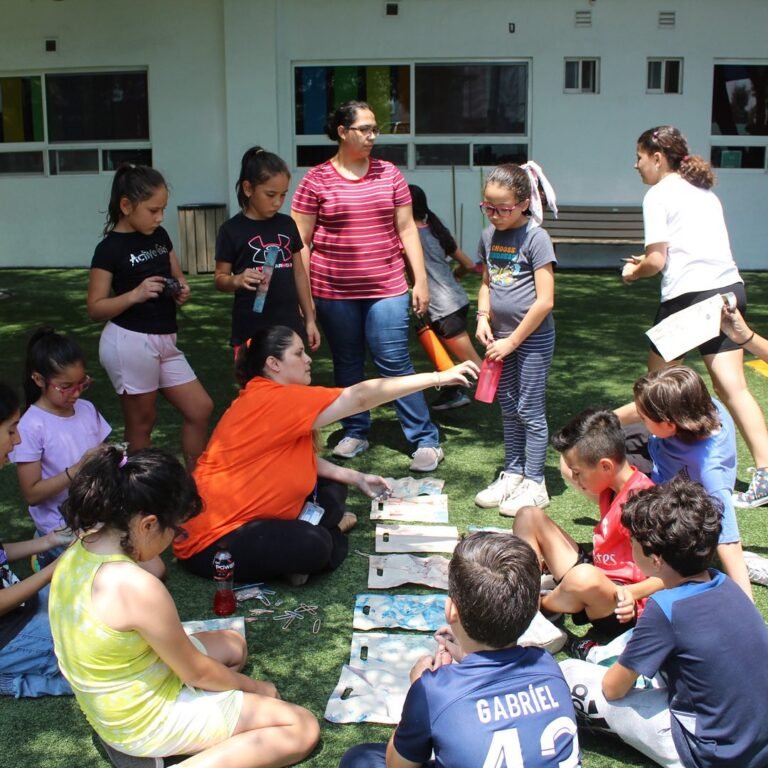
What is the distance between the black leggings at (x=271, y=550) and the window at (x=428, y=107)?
981cm

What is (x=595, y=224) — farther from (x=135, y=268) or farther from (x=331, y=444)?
(x=135, y=268)

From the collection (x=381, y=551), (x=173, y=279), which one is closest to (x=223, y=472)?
(x=381, y=551)

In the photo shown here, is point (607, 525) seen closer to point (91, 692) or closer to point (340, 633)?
point (340, 633)

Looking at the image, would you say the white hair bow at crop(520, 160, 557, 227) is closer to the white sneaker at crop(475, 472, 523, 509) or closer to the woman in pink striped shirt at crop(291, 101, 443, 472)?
the woman in pink striped shirt at crop(291, 101, 443, 472)

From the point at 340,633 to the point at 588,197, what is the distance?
10513mm

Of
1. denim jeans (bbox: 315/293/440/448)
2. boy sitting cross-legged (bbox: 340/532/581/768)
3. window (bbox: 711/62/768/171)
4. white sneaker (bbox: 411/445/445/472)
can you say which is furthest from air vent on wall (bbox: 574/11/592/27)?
boy sitting cross-legged (bbox: 340/532/581/768)

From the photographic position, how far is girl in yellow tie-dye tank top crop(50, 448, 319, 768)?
8.68 feet

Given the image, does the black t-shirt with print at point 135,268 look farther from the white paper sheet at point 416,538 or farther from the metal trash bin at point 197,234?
the metal trash bin at point 197,234

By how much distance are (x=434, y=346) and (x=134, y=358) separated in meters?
2.12

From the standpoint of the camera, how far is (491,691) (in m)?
2.25

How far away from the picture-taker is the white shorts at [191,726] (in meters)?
2.74

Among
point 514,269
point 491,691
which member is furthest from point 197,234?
point 491,691

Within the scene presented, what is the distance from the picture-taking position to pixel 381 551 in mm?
4352

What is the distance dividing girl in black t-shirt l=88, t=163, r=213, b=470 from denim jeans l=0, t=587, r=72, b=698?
1327 millimetres
